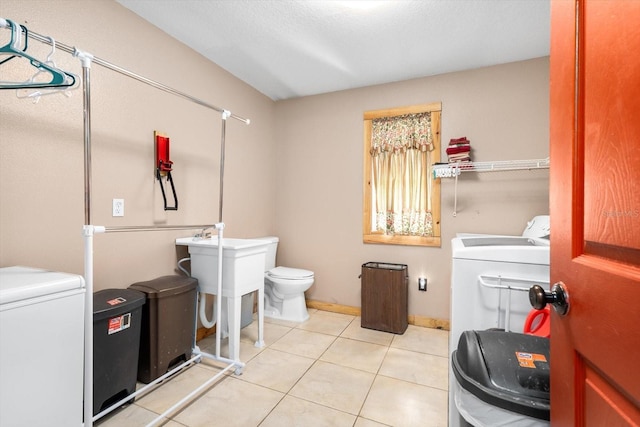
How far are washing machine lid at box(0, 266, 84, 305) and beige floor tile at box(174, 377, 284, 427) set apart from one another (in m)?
0.99

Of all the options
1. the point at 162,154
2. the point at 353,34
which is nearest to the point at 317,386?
Result: the point at 162,154

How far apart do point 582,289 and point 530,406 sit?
416 millimetres

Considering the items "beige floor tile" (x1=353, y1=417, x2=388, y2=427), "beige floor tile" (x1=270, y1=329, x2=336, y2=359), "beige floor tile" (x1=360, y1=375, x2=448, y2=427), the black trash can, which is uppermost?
the black trash can

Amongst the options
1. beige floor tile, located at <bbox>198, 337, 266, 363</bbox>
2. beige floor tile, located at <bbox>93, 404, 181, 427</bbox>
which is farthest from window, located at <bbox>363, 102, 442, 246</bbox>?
beige floor tile, located at <bbox>93, 404, 181, 427</bbox>

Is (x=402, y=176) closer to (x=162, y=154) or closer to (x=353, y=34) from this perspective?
(x=353, y=34)

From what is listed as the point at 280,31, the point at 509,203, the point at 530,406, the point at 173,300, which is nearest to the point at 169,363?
the point at 173,300

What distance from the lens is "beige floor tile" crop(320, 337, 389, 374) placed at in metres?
2.16

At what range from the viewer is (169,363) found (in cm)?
194

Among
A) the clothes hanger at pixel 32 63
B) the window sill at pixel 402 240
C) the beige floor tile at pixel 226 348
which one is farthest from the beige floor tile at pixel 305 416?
the clothes hanger at pixel 32 63

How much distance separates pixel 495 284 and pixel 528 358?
539 mm

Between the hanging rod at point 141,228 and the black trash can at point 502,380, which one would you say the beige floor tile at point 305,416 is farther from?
the hanging rod at point 141,228

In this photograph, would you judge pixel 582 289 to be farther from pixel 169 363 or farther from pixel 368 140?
pixel 368 140

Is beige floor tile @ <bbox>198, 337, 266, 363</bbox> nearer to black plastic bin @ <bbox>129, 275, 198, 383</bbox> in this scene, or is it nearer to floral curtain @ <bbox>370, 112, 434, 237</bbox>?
black plastic bin @ <bbox>129, 275, 198, 383</bbox>

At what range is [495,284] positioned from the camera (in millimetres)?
1419
